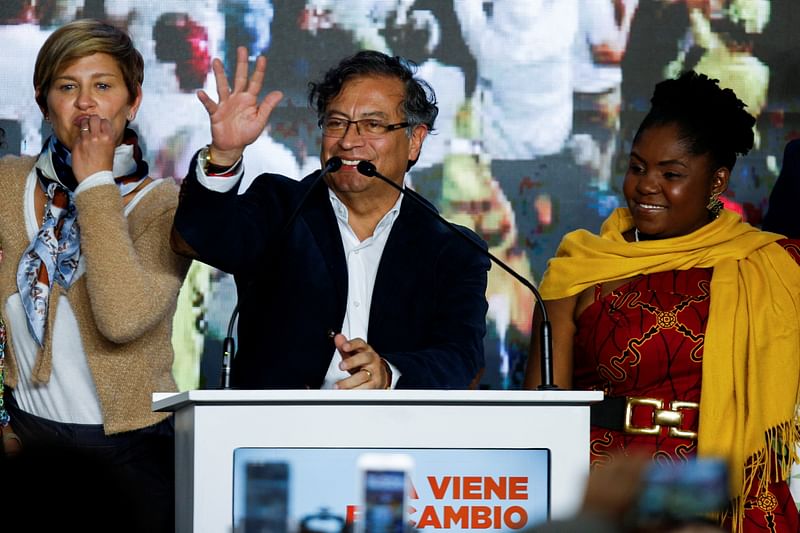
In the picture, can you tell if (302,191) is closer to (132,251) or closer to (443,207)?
A: (132,251)

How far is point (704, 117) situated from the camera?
11.0 ft

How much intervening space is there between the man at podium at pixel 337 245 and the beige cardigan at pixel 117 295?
113 millimetres

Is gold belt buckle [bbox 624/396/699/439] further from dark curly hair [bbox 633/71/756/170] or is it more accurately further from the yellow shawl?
dark curly hair [bbox 633/71/756/170]

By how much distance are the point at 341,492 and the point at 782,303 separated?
153cm

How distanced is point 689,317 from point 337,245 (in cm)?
87

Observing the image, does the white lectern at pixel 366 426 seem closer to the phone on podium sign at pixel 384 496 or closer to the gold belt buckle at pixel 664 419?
the phone on podium sign at pixel 384 496

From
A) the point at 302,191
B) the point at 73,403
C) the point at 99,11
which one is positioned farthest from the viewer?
the point at 99,11

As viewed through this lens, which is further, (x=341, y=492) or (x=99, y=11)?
(x=99, y=11)

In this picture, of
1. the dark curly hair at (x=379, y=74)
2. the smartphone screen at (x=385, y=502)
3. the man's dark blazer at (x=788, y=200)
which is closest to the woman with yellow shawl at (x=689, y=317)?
the man's dark blazer at (x=788, y=200)

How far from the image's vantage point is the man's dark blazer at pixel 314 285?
9.46 feet

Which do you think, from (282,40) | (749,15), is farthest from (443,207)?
(749,15)

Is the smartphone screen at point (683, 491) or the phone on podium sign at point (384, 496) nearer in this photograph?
the smartphone screen at point (683, 491)

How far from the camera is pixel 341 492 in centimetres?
212

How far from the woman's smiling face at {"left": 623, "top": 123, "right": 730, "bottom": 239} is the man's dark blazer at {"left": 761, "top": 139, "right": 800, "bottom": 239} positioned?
396mm
